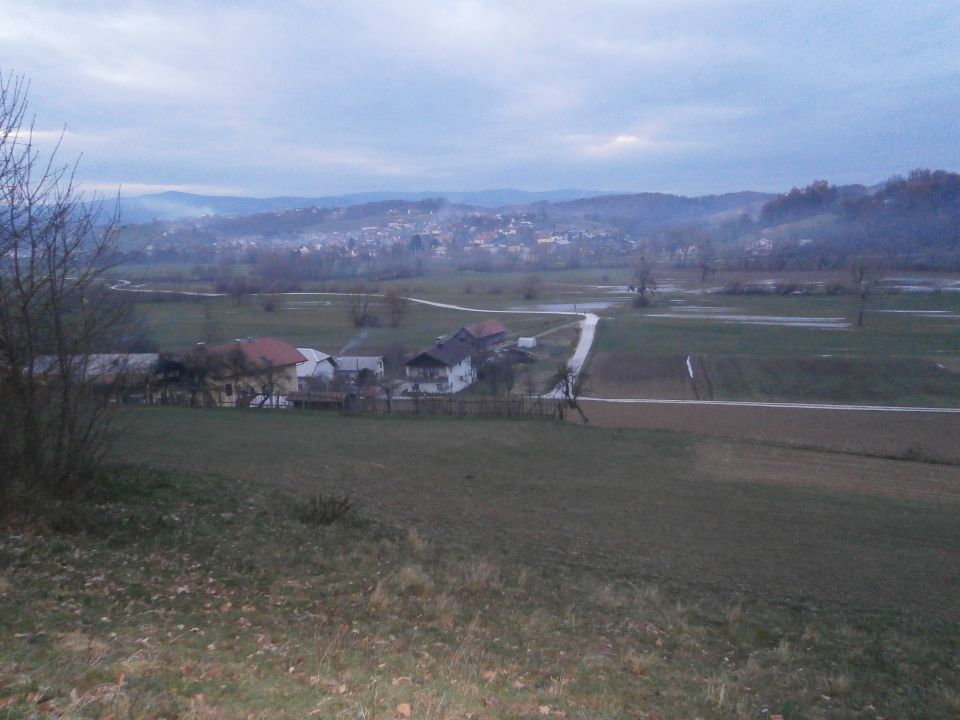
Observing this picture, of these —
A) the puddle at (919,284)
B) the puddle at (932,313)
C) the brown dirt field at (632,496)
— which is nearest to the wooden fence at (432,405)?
the brown dirt field at (632,496)

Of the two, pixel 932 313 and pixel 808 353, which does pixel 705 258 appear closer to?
pixel 932 313

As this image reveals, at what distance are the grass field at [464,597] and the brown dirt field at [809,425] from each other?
5.65m

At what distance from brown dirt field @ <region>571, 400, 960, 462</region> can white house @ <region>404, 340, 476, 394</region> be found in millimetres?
5468

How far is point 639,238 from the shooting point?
282 feet

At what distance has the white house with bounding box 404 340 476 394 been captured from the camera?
2938cm

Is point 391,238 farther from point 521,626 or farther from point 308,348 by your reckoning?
point 521,626

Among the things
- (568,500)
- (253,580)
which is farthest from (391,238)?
(253,580)

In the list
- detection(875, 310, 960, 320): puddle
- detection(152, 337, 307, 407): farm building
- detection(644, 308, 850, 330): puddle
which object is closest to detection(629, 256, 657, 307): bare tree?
detection(644, 308, 850, 330): puddle

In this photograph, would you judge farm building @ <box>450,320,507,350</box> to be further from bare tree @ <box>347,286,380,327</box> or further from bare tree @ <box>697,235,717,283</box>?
bare tree @ <box>697,235,717,283</box>

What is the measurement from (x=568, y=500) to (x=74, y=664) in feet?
35.8

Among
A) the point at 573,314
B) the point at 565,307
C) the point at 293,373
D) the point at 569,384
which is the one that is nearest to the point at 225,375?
the point at 293,373

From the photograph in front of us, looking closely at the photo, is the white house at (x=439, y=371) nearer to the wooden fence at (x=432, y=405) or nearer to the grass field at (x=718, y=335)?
the wooden fence at (x=432, y=405)

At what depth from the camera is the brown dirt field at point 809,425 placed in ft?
72.7

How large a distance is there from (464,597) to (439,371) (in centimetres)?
2191
